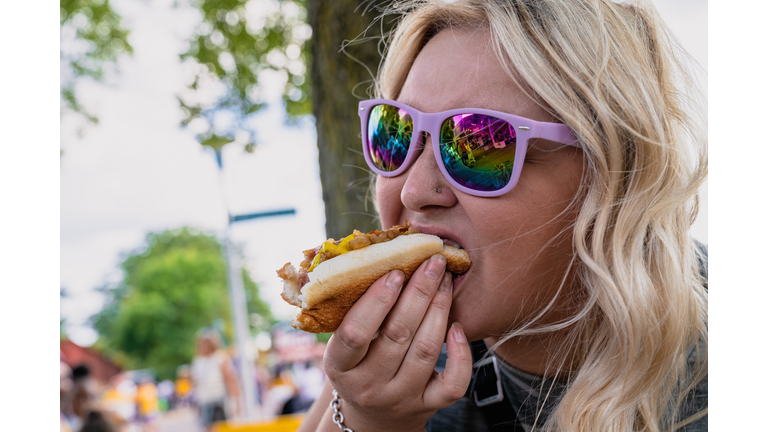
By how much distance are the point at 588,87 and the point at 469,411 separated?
57.5 inches

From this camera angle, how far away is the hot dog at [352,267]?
155cm

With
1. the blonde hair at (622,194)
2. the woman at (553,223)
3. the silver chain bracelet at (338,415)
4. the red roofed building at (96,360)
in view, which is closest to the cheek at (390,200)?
the woman at (553,223)

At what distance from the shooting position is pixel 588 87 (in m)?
1.63

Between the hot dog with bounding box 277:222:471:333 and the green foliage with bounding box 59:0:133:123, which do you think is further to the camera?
the green foliage with bounding box 59:0:133:123

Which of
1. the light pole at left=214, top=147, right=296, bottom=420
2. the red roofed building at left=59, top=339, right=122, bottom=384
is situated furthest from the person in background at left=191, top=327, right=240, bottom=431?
the red roofed building at left=59, top=339, right=122, bottom=384

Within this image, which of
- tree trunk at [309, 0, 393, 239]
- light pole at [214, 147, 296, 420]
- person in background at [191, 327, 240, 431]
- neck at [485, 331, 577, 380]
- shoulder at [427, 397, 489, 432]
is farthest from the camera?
person in background at [191, 327, 240, 431]

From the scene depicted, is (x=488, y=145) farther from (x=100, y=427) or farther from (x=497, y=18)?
(x=100, y=427)

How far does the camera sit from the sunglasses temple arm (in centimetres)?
159

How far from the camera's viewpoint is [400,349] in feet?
5.19

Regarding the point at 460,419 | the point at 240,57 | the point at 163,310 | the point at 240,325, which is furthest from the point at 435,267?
the point at 163,310

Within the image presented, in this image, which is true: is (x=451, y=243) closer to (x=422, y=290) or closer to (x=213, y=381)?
(x=422, y=290)

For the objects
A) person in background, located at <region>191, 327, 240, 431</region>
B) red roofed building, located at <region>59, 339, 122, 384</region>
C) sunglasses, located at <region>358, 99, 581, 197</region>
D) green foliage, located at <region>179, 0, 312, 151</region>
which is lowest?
red roofed building, located at <region>59, 339, 122, 384</region>

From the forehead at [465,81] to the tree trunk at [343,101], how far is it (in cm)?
151

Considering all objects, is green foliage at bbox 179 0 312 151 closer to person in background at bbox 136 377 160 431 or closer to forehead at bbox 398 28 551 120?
forehead at bbox 398 28 551 120
